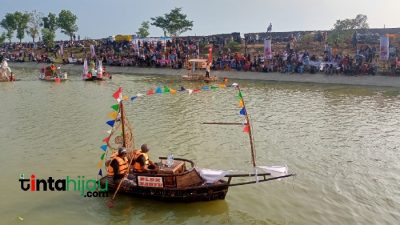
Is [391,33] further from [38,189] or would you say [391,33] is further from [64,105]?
[38,189]

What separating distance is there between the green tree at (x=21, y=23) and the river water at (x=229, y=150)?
64563 millimetres

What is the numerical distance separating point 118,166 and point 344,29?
1732 inches

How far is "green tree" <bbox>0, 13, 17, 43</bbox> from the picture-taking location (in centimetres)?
9288

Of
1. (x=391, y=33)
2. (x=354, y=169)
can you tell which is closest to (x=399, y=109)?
(x=354, y=169)

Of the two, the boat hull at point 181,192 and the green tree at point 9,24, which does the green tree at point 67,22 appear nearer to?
the green tree at point 9,24

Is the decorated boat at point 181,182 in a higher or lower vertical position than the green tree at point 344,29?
lower

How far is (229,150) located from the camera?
17672 mm

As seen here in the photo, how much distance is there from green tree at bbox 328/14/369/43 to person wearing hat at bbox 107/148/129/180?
42.5 metres

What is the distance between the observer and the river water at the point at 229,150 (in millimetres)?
11898

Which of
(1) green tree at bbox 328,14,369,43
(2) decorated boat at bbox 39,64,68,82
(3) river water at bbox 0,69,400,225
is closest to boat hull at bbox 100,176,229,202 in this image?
(3) river water at bbox 0,69,400,225
